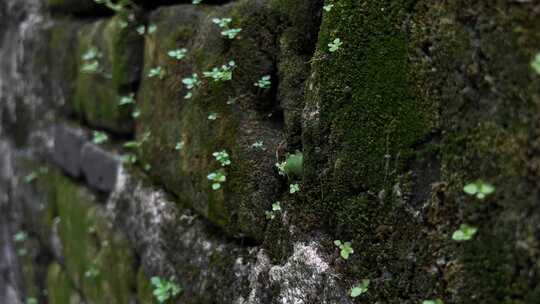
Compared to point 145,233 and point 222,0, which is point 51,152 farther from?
point 222,0

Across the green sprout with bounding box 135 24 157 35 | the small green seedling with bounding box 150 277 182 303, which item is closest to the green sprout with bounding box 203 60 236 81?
the green sprout with bounding box 135 24 157 35

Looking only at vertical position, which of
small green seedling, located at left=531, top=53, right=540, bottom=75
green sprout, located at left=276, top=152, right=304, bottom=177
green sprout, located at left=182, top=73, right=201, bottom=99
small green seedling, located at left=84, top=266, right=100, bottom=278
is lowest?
small green seedling, located at left=84, top=266, right=100, bottom=278

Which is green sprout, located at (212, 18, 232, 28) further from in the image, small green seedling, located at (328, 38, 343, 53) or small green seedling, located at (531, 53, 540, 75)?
small green seedling, located at (531, 53, 540, 75)

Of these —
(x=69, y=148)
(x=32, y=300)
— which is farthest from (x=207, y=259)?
(x=32, y=300)

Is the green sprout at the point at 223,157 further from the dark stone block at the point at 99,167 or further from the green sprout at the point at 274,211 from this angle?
the dark stone block at the point at 99,167

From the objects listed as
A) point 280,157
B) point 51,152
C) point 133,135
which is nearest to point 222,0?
point 280,157

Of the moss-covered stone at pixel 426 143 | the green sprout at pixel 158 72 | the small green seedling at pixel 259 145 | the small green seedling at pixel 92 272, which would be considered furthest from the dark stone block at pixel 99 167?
the moss-covered stone at pixel 426 143

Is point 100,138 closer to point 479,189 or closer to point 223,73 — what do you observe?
point 223,73
